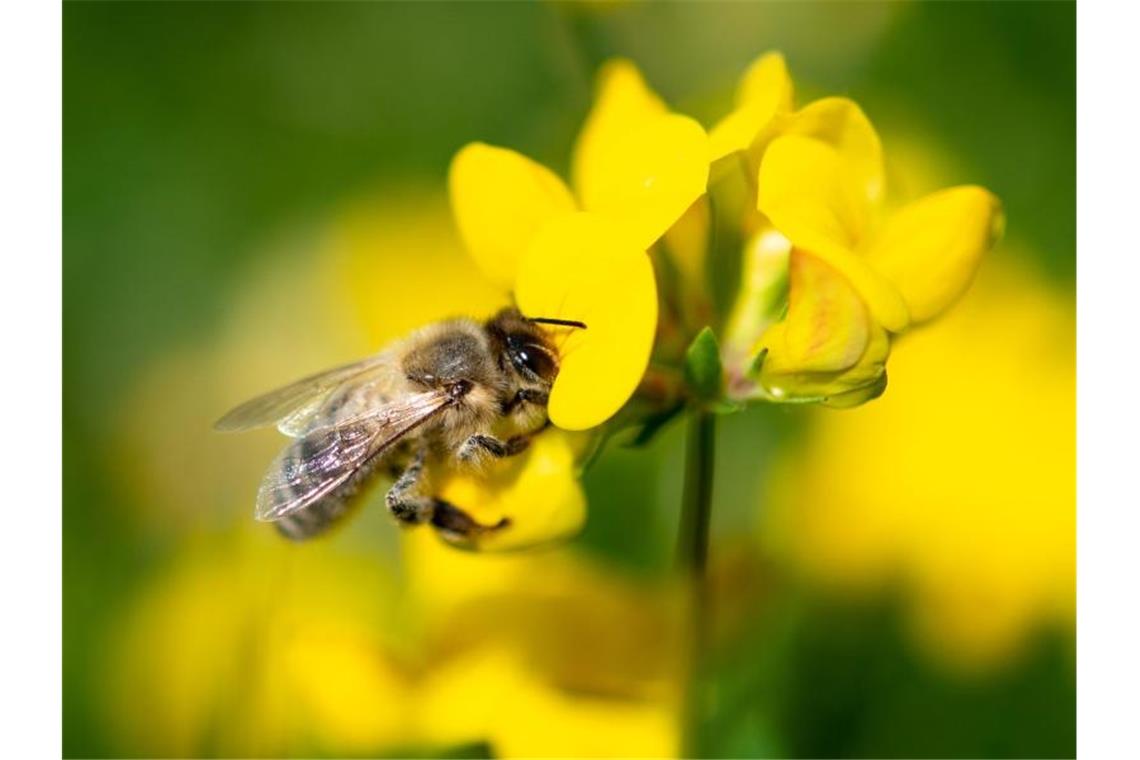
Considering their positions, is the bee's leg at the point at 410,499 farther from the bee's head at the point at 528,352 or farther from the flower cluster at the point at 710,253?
the bee's head at the point at 528,352

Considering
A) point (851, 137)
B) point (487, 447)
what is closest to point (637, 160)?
point (851, 137)

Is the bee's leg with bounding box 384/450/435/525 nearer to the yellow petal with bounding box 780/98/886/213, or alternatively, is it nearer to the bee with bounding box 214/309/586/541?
the bee with bounding box 214/309/586/541

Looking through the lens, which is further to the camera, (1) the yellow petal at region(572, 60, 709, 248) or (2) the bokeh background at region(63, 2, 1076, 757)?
(2) the bokeh background at region(63, 2, 1076, 757)

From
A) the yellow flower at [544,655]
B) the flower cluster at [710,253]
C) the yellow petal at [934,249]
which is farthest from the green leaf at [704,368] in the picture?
the yellow flower at [544,655]

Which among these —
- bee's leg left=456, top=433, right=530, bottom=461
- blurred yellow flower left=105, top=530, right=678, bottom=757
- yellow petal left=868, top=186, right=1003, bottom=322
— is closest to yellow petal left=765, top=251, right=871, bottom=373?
yellow petal left=868, top=186, right=1003, bottom=322
